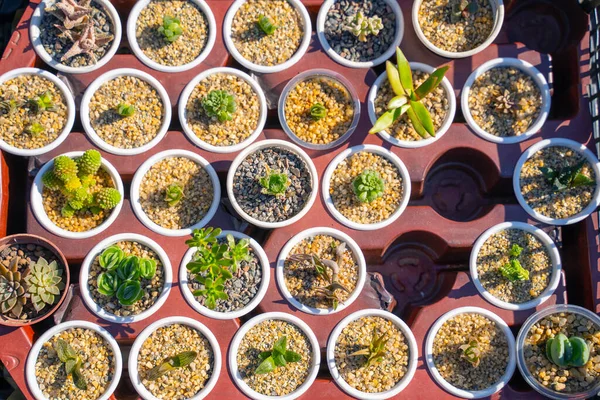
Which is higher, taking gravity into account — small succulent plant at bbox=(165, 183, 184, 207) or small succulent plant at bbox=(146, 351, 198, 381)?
small succulent plant at bbox=(165, 183, 184, 207)

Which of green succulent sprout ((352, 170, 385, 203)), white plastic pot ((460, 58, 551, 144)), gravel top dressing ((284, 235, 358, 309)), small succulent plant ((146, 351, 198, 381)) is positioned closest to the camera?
small succulent plant ((146, 351, 198, 381))

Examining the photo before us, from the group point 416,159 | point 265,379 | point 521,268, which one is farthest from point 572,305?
point 265,379

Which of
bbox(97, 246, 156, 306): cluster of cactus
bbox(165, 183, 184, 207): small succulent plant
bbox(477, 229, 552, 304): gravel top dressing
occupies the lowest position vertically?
bbox(477, 229, 552, 304): gravel top dressing

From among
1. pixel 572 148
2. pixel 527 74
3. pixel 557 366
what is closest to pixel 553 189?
pixel 572 148

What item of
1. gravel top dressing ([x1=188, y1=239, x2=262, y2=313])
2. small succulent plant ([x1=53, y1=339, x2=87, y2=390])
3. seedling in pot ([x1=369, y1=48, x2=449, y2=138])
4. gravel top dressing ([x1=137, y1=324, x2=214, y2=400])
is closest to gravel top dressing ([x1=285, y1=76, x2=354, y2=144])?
seedling in pot ([x1=369, y1=48, x2=449, y2=138])

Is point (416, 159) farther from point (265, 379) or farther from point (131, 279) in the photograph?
point (131, 279)

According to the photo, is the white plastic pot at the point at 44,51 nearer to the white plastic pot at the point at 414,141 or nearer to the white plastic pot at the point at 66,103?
the white plastic pot at the point at 66,103

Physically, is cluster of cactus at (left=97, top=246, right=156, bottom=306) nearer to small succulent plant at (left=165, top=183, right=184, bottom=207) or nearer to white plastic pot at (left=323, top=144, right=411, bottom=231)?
→ small succulent plant at (left=165, top=183, right=184, bottom=207)

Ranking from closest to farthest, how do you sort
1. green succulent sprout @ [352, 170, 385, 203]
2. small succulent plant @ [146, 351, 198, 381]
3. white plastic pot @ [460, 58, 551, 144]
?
small succulent plant @ [146, 351, 198, 381]
green succulent sprout @ [352, 170, 385, 203]
white plastic pot @ [460, 58, 551, 144]
